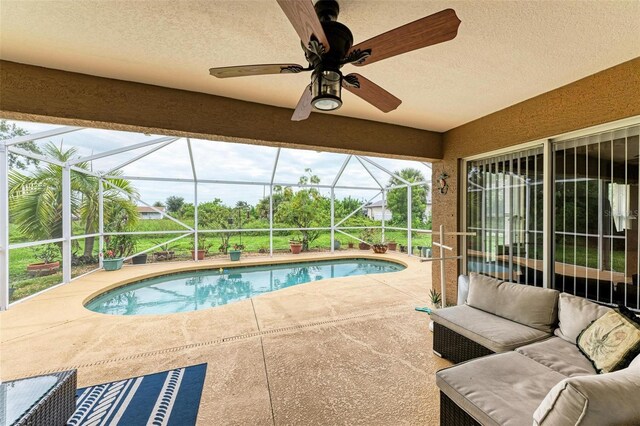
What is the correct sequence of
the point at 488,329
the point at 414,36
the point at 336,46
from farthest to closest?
1. the point at 488,329
2. the point at 336,46
3. the point at 414,36

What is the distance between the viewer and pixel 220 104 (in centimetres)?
304

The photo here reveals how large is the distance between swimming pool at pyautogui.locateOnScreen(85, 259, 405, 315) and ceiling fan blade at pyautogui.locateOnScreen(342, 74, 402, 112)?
15.9 feet

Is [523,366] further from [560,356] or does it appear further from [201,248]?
[201,248]

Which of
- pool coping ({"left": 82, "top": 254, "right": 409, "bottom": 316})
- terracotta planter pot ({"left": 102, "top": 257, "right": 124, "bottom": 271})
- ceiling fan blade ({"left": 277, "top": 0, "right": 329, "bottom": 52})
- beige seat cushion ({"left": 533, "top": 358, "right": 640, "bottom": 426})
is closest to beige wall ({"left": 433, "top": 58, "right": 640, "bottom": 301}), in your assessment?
beige seat cushion ({"left": 533, "top": 358, "right": 640, "bottom": 426})

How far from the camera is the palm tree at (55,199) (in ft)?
15.7

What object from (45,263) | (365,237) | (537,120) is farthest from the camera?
(365,237)

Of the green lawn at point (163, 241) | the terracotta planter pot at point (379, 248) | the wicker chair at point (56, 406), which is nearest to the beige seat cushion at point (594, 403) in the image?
the wicker chair at point (56, 406)

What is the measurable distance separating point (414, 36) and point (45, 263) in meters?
7.57

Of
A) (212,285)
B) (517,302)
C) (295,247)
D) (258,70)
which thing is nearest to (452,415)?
(517,302)

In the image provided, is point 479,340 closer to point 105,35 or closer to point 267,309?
point 267,309

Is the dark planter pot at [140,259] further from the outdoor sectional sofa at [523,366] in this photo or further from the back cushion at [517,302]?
the back cushion at [517,302]

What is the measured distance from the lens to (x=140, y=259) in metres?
7.67

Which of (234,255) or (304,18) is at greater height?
(304,18)

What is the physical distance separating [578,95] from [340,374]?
365cm
